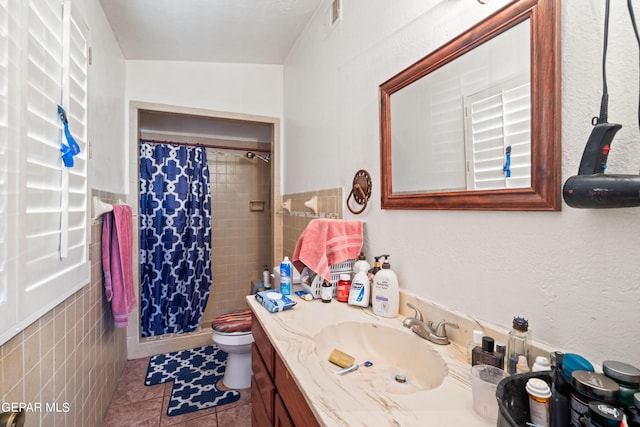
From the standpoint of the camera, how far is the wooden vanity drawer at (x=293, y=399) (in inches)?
29.8

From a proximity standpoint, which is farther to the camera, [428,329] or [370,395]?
[428,329]

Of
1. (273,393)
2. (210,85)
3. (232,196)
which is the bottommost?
(273,393)

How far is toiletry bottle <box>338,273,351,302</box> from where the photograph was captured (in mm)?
1357

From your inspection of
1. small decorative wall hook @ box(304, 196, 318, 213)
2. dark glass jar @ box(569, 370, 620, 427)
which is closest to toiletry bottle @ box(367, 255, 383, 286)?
small decorative wall hook @ box(304, 196, 318, 213)

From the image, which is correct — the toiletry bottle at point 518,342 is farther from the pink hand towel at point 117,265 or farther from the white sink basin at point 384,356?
the pink hand towel at point 117,265

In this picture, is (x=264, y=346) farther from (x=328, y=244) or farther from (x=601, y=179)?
(x=601, y=179)

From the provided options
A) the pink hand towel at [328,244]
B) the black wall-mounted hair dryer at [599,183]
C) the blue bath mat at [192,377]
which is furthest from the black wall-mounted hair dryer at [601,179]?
the blue bath mat at [192,377]

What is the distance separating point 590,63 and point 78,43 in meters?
1.81

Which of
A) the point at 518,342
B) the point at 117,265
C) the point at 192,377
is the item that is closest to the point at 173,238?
the point at 117,265

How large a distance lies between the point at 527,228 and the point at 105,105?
7.30ft

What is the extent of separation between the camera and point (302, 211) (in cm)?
222

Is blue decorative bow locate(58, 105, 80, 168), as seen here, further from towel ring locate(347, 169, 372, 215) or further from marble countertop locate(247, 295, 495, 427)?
towel ring locate(347, 169, 372, 215)

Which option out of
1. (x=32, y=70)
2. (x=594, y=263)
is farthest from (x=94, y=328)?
(x=594, y=263)

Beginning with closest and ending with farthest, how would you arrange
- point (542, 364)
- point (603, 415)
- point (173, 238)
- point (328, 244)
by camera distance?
point (603, 415) → point (542, 364) → point (328, 244) → point (173, 238)
